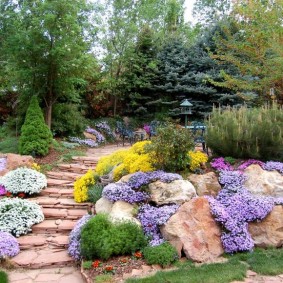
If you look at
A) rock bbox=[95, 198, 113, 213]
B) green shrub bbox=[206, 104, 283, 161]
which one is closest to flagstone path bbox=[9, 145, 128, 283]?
rock bbox=[95, 198, 113, 213]

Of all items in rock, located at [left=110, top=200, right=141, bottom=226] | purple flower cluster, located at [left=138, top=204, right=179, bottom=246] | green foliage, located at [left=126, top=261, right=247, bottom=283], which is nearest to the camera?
green foliage, located at [left=126, top=261, right=247, bottom=283]

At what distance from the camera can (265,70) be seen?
9188 mm

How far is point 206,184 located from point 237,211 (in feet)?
2.57

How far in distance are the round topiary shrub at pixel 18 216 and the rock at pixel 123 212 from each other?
1.38m

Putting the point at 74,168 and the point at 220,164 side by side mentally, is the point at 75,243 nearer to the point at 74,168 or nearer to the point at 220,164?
the point at 220,164

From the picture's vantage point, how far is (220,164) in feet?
19.0

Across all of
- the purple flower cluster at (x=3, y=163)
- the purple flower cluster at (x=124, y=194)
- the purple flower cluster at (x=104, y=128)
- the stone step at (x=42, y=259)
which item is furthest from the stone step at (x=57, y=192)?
the purple flower cluster at (x=104, y=128)

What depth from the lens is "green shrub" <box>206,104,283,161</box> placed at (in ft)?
18.7

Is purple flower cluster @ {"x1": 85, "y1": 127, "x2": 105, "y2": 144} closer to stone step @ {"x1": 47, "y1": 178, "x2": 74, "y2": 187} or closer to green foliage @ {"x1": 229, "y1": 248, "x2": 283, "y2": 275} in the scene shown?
stone step @ {"x1": 47, "y1": 178, "x2": 74, "y2": 187}

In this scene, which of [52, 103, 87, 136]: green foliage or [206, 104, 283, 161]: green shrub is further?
[52, 103, 87, 136]: green foliage

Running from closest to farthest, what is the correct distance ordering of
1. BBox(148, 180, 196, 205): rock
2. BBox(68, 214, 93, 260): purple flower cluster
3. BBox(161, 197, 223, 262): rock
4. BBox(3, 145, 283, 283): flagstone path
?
BBox(3, 145, 283, 283): flagstone path < BBox(161, 197, 223, 262): rock < BBox(68, 214, 93, 260): purple flower cluster < BBox(148, 180, 196, 205): rock

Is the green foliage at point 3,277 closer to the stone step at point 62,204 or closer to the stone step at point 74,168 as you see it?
the stone step at point 62,204

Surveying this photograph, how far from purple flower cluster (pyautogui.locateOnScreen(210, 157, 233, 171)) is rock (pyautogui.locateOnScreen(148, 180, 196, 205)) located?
930 millimetres

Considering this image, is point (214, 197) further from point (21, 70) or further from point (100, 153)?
point (21, 70)
